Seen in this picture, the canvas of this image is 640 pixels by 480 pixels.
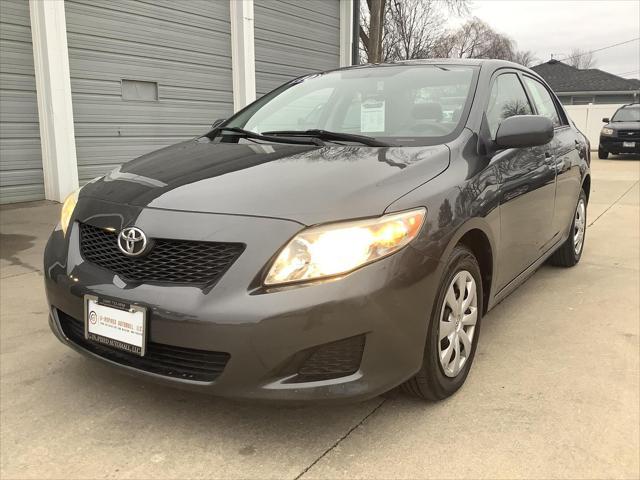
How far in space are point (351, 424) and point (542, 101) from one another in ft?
9.78

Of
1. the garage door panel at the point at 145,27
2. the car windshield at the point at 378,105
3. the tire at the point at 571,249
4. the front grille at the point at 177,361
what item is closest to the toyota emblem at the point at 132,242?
the front grille at the point at 177,361

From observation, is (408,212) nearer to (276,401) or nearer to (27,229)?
(276,401)

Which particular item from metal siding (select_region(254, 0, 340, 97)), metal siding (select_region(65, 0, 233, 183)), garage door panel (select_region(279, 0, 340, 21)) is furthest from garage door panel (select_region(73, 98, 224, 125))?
garage door panel (select_region(279, 0, 340, 21))

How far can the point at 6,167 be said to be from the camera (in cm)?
766

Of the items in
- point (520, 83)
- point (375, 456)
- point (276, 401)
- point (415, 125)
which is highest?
point (520, 83)

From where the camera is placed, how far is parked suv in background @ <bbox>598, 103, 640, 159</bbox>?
17.1 m

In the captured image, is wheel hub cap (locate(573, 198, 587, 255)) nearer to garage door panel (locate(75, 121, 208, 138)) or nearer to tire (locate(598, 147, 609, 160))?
garage door panel (locate(75, 121, 208, 138))

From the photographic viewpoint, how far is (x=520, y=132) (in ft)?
9.69

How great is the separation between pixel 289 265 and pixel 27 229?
5.27 meters

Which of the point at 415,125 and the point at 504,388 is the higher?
the point at 415,125

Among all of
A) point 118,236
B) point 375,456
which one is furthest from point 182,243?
point 375,456

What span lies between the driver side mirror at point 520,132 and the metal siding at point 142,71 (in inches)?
272

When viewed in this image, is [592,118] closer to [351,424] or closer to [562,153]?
[562,153]

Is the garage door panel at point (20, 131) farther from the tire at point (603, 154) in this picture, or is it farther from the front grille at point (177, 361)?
the tire at point (603, 154)
